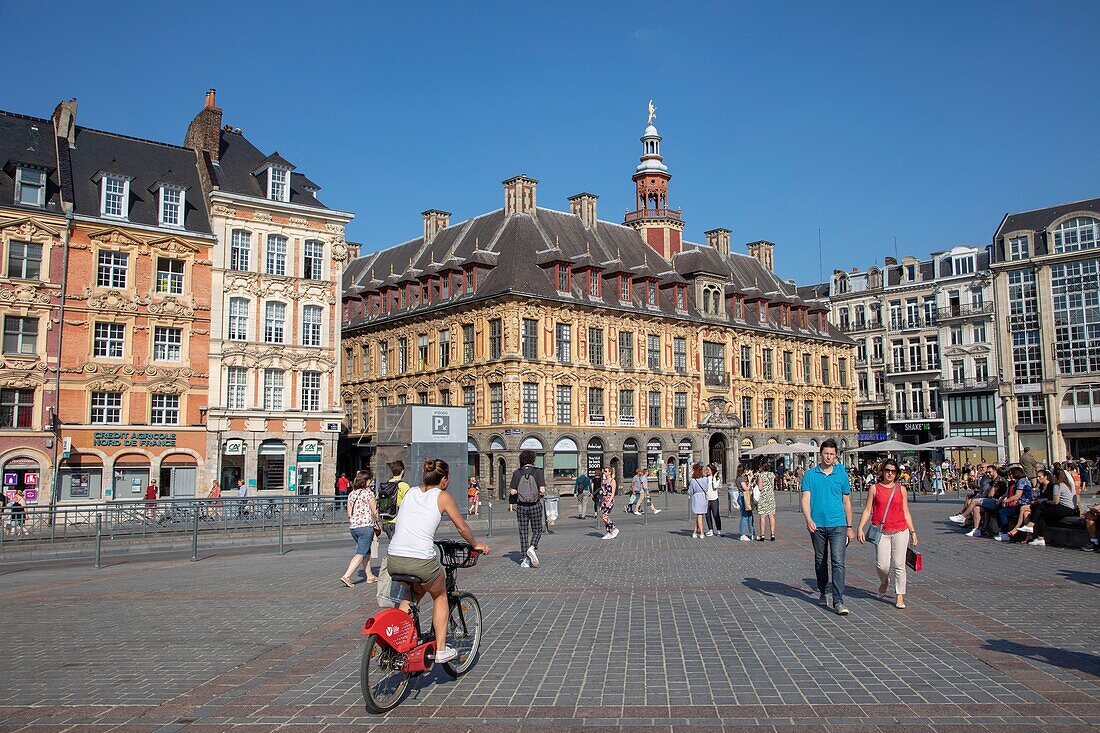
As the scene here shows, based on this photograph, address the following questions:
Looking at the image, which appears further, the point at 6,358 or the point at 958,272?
the point at 958,272

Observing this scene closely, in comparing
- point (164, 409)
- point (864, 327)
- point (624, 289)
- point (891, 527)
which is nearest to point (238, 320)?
point (164, 409)

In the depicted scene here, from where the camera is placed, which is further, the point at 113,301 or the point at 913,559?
the point at 113,301

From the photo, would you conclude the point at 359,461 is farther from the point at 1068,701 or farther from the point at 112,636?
the point at 1068,701

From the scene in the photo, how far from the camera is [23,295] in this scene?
120 ft

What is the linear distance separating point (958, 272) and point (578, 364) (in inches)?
1497

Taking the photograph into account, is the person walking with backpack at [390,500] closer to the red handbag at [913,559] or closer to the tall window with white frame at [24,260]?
the red handbag at [913,559]

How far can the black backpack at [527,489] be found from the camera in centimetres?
1647

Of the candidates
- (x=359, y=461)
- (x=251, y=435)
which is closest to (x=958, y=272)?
(x=359, y=461)

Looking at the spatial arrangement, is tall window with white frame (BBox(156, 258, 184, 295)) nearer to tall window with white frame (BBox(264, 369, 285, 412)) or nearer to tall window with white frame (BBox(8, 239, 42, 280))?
tall window with white frame (BBox(8, 239, 42, 280))

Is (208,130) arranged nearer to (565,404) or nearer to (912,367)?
(565,404)

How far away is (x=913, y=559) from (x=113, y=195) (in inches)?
1481

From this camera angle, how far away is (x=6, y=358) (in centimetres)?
3628

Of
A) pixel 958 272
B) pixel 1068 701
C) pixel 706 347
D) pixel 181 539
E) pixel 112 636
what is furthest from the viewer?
pixel 958 272

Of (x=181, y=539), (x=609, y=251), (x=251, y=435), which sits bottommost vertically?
(x=181, y=539)
